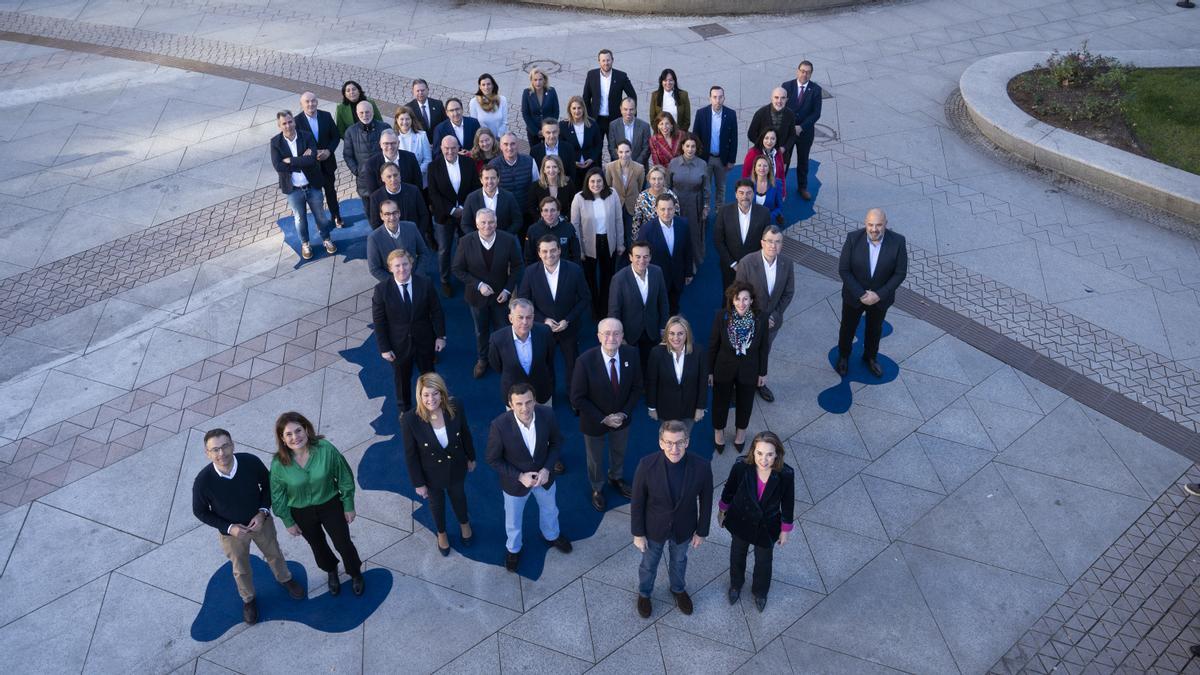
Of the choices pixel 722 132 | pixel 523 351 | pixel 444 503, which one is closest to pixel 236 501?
pixel 444 503

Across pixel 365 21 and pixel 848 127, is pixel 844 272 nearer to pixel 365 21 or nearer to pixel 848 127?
pixel 848 127

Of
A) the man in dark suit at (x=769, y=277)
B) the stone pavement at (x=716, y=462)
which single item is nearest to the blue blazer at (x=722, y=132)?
the stone pavement at (x=716, y=462)

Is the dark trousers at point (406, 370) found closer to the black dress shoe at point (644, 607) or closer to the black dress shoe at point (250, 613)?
the black dress shoe at point (250, 613)

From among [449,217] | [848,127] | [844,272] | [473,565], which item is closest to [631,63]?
[848,127]

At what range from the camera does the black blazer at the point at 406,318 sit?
7.53 metres

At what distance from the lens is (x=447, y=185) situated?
30.6 ft

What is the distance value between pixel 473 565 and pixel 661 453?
2.08 m

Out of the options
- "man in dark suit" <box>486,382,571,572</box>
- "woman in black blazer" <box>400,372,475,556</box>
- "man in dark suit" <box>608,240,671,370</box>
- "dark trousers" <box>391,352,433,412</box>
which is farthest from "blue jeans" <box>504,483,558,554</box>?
"dark trousers" <box>391,352,433,412</box>

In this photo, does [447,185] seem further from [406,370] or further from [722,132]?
[722,132]

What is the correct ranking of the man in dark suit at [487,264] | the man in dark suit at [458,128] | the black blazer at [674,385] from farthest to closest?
the man in dark suit at [458,128] → the man in dark suit at [487,264] → the black blazer at [674,385]

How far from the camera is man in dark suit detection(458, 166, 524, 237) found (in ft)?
28.4

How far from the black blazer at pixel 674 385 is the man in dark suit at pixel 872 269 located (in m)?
2.09

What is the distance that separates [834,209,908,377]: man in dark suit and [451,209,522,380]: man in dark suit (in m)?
2.98

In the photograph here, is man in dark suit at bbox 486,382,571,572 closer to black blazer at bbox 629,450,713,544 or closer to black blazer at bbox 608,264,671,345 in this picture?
black blazer at bbox 629,450,713,544
